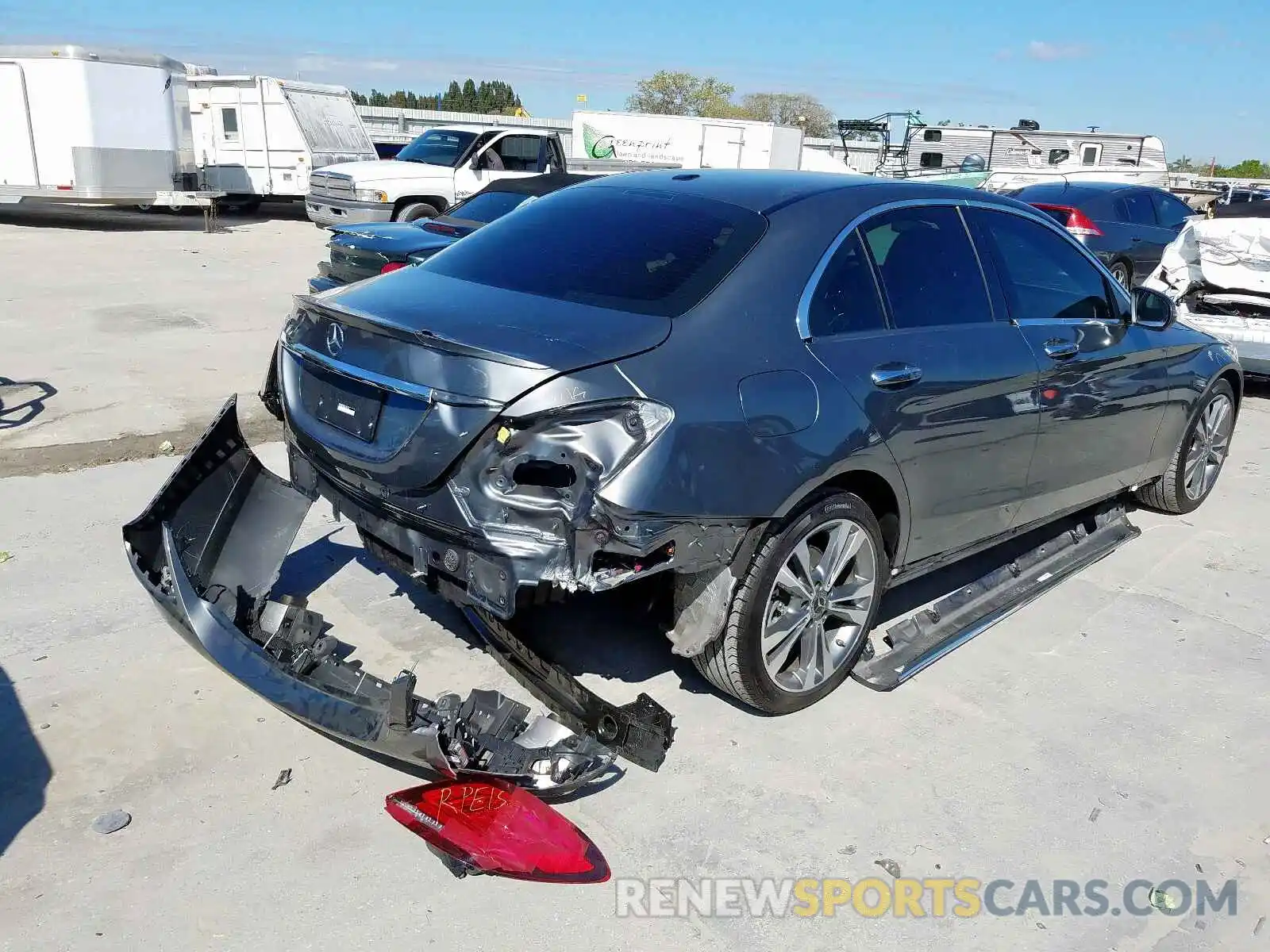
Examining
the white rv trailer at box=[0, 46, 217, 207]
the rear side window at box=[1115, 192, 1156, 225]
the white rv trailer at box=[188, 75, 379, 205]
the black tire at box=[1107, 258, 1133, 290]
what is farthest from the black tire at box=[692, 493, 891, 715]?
the white rv trailer at box=[188, 75, 379, 205]

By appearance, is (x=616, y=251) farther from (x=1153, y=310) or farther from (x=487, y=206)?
(x=487, y=206)

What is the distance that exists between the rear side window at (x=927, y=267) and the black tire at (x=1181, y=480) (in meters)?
2.25

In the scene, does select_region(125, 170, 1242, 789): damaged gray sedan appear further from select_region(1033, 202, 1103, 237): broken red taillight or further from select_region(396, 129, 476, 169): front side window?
select_region(396, 129, 476, 169): front side window

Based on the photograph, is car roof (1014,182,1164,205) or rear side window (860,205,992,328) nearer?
rear side window (860,205,992,328)

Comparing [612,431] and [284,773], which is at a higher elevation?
[612,431]

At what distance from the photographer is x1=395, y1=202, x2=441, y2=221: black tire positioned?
1590 cm

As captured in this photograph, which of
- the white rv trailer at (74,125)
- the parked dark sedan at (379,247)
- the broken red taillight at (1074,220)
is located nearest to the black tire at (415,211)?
the white rv trailer at (74,125)

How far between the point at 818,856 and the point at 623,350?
5.15 feet

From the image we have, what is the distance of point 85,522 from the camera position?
16.5 ft

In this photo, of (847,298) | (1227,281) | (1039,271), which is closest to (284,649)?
(847,298)

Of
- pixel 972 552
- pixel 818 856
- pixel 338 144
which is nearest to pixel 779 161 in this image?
pixel 338 144

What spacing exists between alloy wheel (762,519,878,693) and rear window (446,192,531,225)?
7.38 metres

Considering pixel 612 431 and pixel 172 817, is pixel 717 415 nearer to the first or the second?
pixel 612 431

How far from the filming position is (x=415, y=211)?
1603cm
